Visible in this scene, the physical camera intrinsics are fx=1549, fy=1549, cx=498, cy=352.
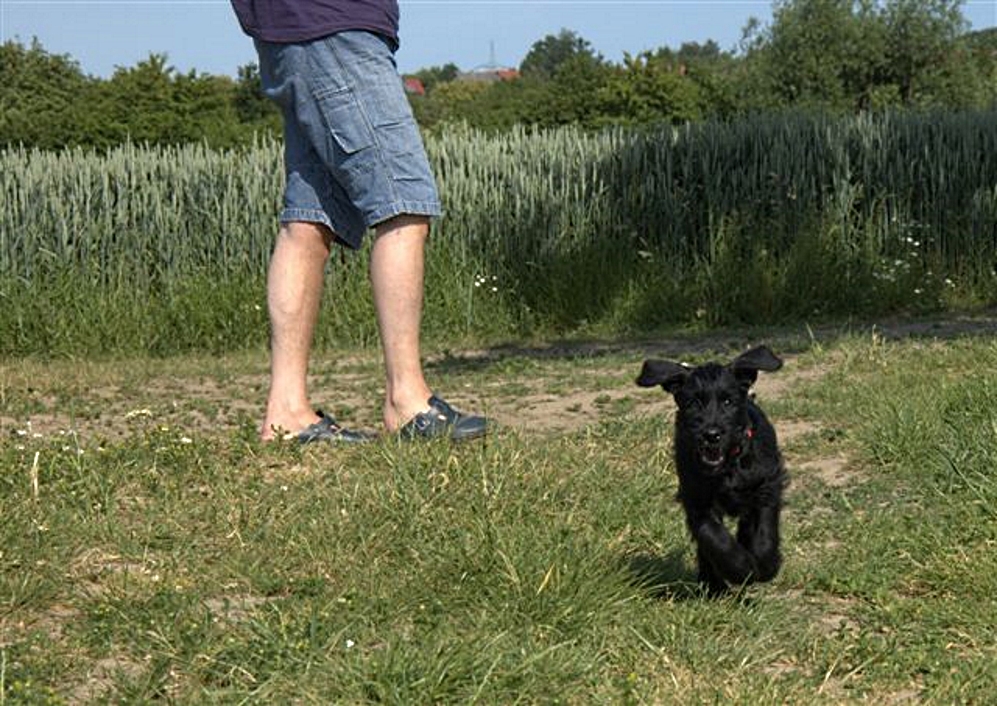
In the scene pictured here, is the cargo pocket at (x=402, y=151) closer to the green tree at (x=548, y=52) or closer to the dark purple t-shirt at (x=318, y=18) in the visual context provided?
the dark purple t-shirt at (x=318, y=18)

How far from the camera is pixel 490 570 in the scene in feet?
13.0

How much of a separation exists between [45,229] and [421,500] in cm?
785

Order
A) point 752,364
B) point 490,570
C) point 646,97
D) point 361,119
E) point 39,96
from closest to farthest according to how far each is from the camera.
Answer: point 490,570, point 752,364, point 361,119, point 646,97, point 39,96

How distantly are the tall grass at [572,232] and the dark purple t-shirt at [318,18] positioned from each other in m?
5.20

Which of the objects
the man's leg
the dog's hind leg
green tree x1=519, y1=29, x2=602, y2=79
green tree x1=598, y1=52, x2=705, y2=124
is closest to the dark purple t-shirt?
the man's leg

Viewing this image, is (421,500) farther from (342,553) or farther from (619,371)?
(619,371)

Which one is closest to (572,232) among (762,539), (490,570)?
(762,539)

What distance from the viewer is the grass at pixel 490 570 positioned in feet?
11.1

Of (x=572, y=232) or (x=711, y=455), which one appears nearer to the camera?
(x=711, y=455)

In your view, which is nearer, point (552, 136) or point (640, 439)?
point (640, 439)

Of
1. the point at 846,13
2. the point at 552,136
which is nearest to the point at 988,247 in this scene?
the point at 552,136

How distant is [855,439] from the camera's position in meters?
5.75

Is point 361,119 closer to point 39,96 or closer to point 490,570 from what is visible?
point 490,570

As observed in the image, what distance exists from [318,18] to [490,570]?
2.36 meters
